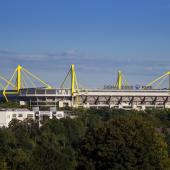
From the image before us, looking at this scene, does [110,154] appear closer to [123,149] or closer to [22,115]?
[123,149]

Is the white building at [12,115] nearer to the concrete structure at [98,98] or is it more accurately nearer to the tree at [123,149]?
the concrete structure at [98,98]

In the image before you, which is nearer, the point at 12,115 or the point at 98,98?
the point at 12,115

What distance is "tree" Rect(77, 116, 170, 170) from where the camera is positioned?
3209 cm

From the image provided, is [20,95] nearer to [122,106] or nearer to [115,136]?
[122,106]

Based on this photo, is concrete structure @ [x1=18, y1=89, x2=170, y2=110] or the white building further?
concrete structure @ [x1=18, y1=89, x2=170, y2=110]

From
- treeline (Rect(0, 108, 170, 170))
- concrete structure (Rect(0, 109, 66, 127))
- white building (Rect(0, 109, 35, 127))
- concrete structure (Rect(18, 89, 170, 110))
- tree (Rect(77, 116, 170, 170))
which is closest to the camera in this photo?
treeline (Rect(0, 108, 170, 170))

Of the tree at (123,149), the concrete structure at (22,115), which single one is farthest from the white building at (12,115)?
the tree at (123,149)

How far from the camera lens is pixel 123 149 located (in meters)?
32.3

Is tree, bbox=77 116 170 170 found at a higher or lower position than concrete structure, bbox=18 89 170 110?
lower

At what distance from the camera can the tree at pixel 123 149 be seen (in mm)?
32094

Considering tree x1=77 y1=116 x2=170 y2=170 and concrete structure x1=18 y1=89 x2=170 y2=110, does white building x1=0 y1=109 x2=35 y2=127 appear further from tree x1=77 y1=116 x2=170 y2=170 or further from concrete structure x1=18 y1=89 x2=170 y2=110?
tree x1=77 y1=116 x2=170 y2=170

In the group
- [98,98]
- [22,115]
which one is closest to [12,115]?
[22,115]

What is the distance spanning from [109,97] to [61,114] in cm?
2598

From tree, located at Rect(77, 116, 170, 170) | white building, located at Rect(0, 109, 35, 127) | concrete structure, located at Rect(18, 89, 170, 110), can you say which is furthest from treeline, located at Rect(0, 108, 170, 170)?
concrete structure, located at Rect(18, 89, 170, 110)
